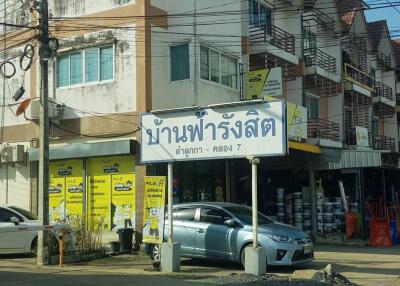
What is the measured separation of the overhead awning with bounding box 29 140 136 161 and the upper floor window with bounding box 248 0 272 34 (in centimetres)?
859

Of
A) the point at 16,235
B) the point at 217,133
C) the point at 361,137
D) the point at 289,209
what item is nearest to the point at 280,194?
the point at 289,209

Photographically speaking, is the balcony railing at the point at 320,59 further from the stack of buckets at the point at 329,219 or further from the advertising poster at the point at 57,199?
the advertising poster at the point at 57,199

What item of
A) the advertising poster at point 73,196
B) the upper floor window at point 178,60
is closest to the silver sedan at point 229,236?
the advertising poster at point 73,196

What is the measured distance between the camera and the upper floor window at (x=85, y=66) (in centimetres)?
1984

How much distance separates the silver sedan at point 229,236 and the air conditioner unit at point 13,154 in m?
8.64

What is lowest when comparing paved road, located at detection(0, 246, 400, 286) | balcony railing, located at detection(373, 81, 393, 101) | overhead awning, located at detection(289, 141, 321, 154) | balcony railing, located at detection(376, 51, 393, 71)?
paved road, located at detection(0, 246, 400, 286)

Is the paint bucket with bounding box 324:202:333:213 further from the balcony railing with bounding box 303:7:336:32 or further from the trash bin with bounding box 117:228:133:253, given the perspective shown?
the balcony railing with bounding box 303:7:336:32

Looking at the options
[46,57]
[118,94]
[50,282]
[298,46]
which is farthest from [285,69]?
[50,282]

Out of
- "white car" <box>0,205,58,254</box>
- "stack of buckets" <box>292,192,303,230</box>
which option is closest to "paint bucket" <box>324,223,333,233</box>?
"stack of buckets" <box>292,192,303,230</box>

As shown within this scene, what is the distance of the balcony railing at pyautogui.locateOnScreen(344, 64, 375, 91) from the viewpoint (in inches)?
1239

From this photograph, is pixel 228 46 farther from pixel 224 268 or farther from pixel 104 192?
pixel 224 268

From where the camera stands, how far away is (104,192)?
19703 millimetres

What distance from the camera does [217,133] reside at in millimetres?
12953

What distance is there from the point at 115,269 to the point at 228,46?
425 inches
